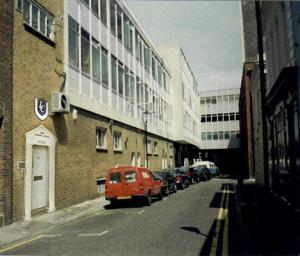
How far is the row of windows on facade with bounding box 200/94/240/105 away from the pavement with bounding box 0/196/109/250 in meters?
55.2

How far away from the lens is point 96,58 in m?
20.7

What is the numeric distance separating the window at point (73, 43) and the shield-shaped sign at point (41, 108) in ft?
11.1

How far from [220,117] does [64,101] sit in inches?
2230

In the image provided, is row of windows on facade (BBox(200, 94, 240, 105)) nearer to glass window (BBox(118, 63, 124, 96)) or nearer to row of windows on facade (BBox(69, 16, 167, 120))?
row of windows on facade (BBox(69, 16, 167, 120))

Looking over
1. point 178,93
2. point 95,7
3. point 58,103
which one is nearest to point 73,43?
point 58,103

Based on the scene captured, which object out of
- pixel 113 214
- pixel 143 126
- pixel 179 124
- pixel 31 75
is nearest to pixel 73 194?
pixel 113 214

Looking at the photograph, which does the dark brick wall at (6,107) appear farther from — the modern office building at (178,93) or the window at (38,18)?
the modern office building at (178,93)

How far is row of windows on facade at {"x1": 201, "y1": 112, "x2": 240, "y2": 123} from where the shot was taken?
68.9m

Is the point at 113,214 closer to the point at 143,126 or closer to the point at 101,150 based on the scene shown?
the point at 101,150

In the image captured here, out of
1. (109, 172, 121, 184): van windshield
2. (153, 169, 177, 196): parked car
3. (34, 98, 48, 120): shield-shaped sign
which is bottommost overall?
(153, 169, 177, 196): parked car

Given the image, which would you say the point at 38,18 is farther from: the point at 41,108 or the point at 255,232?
the point at 255,232

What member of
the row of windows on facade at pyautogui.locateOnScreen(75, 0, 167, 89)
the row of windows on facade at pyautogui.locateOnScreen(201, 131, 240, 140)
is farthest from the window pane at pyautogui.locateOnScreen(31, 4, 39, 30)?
the row of windows on facade at pyautogui.locateOnScreen(201, 131, 240, 140)

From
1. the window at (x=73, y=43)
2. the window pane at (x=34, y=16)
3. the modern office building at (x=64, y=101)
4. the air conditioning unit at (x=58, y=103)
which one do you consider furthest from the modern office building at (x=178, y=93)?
the window pane at (x=34, y=16)

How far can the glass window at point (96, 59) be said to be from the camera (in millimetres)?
20359
